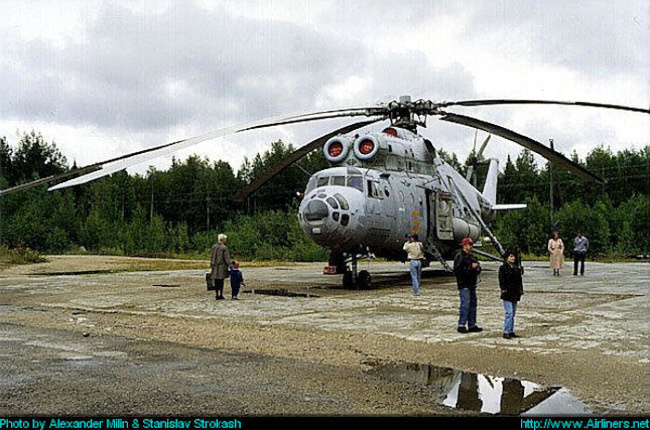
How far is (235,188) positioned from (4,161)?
23.3 metres

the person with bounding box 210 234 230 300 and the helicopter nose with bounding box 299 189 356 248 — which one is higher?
the helicopter nose with bounding box 299 189 356 248

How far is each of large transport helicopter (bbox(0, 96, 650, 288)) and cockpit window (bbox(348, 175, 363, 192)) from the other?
2cm

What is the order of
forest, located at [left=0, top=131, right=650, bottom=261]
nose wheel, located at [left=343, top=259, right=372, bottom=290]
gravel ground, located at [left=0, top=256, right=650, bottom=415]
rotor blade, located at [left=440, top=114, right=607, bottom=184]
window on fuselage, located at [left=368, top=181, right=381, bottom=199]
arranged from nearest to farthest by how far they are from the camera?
gravel ground, located at [left=0, top=256, right=650, bottom=415] → rotor blade, located at [left=440, top=114, right=607, bottom=184] → window on fuselage, located at [left=368, top=181, right=381, bottom=199] → nose wheel, located at [left=343, top=259, right=372, bottom=290] → forest, located at [left=0, top=131, right=650, bottom=261]

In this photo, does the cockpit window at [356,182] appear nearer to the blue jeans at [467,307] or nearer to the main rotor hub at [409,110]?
the main rotor hub at [409,110]

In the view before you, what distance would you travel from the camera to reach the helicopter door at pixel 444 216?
19953 millimetres

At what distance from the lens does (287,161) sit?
16.3m

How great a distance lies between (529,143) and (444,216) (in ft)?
19.5

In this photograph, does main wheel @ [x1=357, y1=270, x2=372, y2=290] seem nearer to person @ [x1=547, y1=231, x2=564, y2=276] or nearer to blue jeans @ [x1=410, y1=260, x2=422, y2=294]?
blue jeans @ [x1=410, y1=260, x2=422, y2=294]

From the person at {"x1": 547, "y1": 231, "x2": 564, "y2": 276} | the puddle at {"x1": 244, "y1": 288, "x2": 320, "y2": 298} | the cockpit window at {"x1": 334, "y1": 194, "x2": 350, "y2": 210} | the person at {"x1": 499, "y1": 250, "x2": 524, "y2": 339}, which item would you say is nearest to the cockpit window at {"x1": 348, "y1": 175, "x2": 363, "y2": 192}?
the cockpit window at {"x1": 334, "y1": 194, "x2": 350, "y2": 210}

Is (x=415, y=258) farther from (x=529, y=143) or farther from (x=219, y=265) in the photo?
(x=219, y=265)

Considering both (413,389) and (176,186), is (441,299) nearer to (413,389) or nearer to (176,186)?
(413,389)

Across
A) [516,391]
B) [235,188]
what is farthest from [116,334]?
[235,188]

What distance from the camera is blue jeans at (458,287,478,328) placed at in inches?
385

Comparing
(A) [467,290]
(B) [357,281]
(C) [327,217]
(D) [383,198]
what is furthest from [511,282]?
(D) [383,198]
